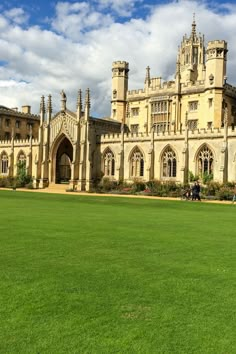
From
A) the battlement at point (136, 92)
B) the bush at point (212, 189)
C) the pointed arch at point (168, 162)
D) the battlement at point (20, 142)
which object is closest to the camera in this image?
the bush at point (212, 189)

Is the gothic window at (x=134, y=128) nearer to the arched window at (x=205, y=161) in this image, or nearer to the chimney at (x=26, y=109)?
the arched window at (x=205, y=161)

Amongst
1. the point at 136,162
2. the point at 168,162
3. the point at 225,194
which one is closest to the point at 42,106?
the point at 136,162

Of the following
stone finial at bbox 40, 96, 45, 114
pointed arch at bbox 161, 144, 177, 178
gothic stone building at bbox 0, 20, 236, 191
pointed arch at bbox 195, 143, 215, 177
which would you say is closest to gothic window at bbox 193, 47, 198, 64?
gothic stone building at bbox 0, 20, 236, 191

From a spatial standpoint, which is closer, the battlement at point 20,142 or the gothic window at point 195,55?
the battlement at point 20,142

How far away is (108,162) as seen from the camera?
4978cm

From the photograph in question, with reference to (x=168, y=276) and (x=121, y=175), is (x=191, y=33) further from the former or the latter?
(x=168, y=276)

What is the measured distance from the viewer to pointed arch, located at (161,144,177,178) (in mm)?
44188

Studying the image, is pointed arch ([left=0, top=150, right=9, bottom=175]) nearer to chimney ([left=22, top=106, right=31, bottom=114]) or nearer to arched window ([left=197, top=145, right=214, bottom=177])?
chimney ([left=22, top=106, right=31, bottom=114])

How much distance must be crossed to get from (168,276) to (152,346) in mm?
2890

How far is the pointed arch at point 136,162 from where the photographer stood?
47.0 m

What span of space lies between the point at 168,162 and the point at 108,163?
834 cm

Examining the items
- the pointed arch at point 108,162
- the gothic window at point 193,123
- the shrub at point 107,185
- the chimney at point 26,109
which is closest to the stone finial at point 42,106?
the pointed arch at point 108,162

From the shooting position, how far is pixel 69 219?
16.0 meters

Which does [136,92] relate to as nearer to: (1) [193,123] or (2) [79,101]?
(1) [193,123]
